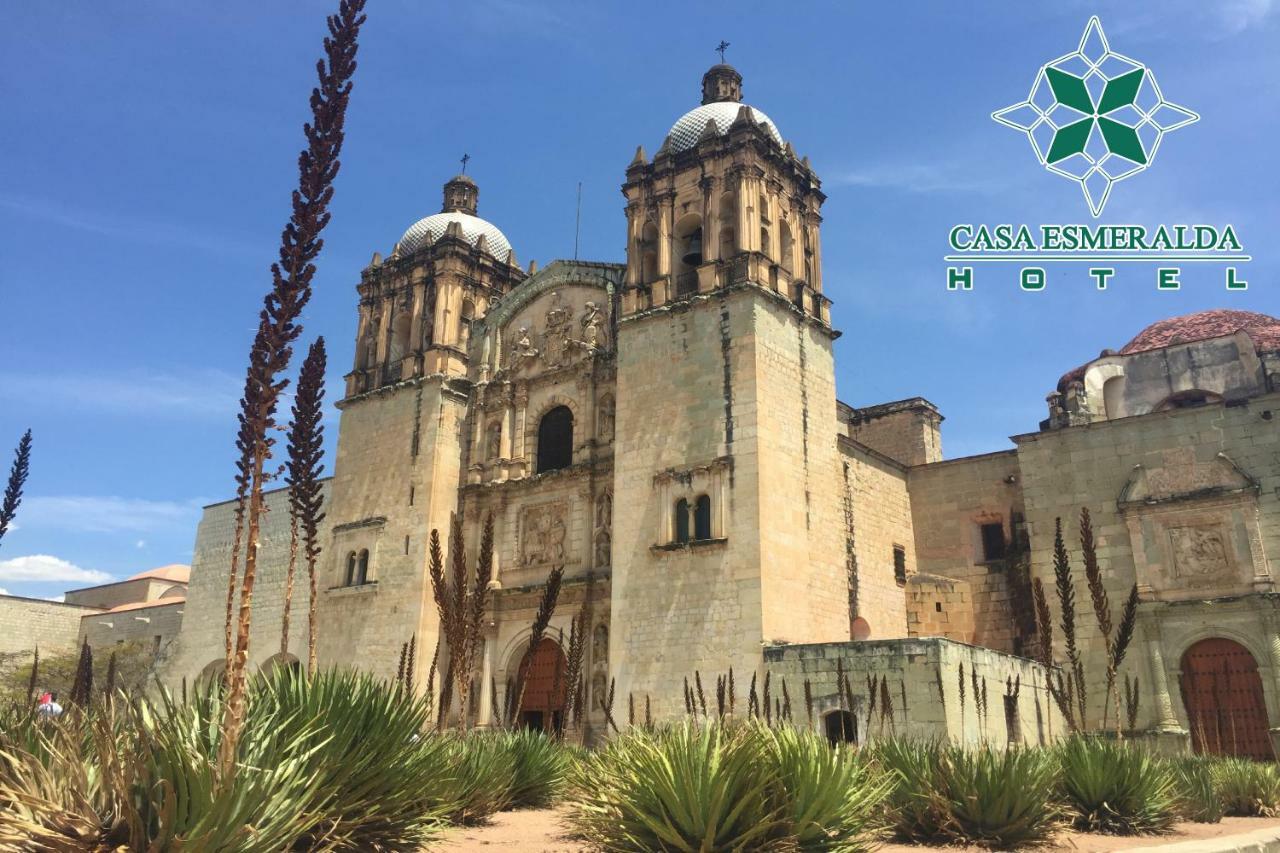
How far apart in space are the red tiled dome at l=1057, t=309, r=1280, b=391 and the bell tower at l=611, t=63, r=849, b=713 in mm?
7431

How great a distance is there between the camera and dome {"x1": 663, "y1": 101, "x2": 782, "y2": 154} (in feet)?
70.1

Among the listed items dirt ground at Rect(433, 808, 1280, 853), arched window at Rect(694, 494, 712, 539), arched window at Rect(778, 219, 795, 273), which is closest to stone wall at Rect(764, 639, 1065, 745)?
arched window at Rect(694, 494, 712, 539)

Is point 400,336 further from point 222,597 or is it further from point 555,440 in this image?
point 222,597

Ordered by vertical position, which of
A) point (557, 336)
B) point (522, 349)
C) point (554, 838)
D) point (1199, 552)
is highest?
point (557, 336)

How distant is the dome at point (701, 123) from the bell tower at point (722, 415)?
53 millimetres

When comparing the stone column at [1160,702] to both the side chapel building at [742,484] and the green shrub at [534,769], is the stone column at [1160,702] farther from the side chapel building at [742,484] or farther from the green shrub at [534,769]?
the green shrub at [534,769]

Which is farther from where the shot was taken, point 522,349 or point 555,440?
point 522,349

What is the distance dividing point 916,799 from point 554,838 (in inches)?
126

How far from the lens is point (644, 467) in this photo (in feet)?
62.0

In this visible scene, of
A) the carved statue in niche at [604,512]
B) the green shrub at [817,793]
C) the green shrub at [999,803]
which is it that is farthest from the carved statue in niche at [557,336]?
the green shrub at [817,793]

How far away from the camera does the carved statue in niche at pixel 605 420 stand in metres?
21.0

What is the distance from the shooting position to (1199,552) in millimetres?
17688

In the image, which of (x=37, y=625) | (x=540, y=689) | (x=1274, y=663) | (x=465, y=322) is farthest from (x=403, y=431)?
(x=37, y=625)

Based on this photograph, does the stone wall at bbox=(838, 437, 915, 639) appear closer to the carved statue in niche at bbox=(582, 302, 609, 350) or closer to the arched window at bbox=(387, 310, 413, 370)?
the carved statue in niche at bbox=(582, 302, 609, 350)
